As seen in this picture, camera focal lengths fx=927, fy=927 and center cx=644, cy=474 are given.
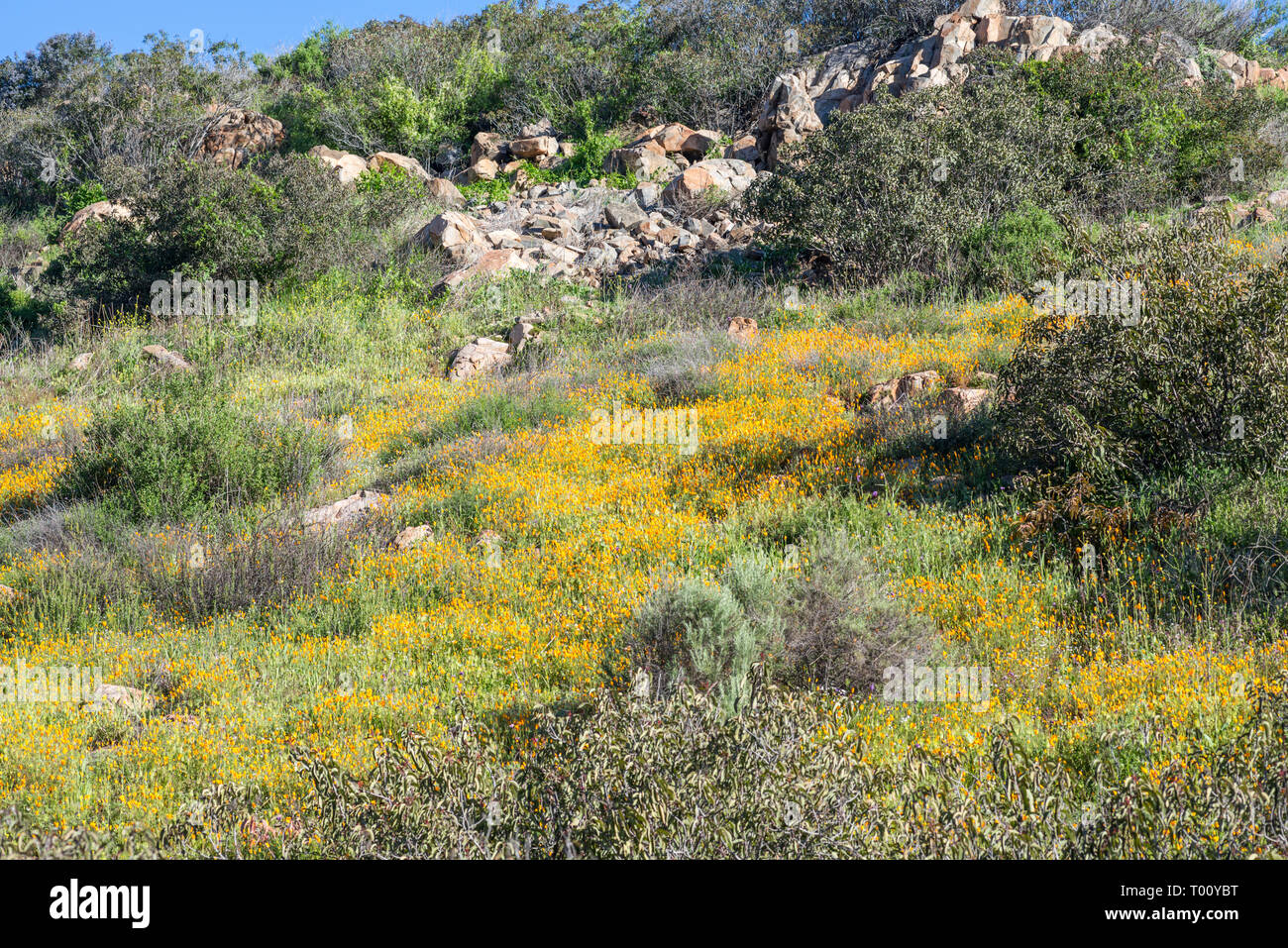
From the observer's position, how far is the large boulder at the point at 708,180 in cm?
1777

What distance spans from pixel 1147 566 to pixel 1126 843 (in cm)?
279

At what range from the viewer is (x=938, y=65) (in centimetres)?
1861

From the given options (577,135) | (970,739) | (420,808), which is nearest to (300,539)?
(420,808)

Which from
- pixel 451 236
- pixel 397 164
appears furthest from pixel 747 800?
pixel 397 164

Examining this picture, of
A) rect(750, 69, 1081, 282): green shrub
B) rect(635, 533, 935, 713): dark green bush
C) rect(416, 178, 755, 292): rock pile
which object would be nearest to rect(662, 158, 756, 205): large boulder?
rect(416, 178, 755, 292): rock pile

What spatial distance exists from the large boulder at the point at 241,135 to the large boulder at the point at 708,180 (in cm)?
1167

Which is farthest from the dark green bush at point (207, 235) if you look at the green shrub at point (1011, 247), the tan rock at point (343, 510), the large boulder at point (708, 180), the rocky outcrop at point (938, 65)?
the green shrub at point (1011, 247)

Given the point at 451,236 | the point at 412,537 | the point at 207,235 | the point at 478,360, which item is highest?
the point at 451,236

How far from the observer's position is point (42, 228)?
21.3m

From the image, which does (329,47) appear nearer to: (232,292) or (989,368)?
(232,292)

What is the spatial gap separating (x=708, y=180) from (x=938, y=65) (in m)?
5.33

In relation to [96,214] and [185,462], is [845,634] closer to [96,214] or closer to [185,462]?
[185,462]

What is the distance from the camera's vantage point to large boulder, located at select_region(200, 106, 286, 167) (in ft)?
76.8

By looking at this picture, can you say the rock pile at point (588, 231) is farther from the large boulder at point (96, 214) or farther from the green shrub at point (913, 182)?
the large boulder at point (96, 214)
